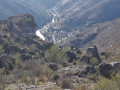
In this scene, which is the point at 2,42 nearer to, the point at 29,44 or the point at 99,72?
the point at 29,44

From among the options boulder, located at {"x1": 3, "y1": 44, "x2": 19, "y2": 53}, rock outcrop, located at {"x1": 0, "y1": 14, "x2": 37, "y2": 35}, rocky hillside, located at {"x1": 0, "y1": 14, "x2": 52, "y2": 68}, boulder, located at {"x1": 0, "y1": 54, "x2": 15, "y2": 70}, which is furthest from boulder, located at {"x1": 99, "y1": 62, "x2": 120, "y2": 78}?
rock outcrop, located at {"x1": 0, "y1": 14, "x2": 37, "y2": 35}

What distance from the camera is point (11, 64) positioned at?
140 feet

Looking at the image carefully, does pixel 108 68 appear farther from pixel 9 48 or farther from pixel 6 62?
pixel 9 48

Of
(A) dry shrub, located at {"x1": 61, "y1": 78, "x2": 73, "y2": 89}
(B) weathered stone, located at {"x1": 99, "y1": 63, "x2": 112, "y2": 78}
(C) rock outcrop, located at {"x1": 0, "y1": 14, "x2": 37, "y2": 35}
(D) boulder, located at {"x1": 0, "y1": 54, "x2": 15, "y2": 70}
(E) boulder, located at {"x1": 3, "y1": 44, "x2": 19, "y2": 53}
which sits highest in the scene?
(C) rock outcrop, located at {"x1": 0, "y1": 14, "x2": 37, "y2": 35}

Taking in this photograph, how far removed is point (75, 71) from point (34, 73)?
653 centimetres

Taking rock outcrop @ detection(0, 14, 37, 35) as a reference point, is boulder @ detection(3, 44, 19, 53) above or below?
below

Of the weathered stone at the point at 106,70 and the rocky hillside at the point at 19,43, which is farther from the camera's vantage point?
the rocky hillside at the point at 19,43

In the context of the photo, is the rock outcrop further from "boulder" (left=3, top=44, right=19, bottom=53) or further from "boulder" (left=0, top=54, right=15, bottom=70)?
"boulder" (left=0, top=54, right=15, bottom=70)

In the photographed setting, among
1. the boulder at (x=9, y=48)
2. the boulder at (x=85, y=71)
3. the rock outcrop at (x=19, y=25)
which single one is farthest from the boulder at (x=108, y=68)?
the rock outcrop at (x=19, y=25)

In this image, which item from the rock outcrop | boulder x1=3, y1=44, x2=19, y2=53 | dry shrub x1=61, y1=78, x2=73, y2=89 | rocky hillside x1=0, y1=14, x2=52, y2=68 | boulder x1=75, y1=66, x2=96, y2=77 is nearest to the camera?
dry shrub x1=61, y1=78, x2=73, y2=89

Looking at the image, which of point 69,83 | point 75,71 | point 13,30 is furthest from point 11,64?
point 13,30

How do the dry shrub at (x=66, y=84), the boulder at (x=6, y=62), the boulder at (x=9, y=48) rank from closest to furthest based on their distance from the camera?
1. the dry shrub at (x=66, y=84)
2. the boulder at (x=6, y=62)
3. the boulder at (x=9, y=48)

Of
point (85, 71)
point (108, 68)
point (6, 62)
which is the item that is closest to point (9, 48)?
point (6, 62)

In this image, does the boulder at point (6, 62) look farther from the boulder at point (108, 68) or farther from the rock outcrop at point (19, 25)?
the rock outcrop at point (19, 25)
